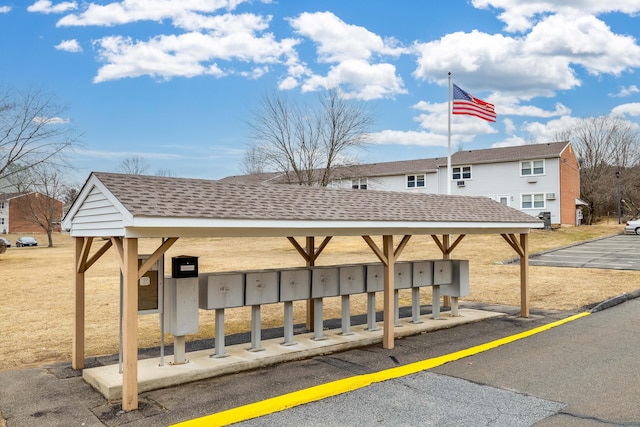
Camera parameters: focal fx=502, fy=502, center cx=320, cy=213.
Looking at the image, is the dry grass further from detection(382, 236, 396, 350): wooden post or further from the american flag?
the american flag

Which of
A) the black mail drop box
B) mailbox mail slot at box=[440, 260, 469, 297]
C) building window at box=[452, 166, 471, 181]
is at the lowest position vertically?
mailbox mail slot at box=[440, 260, 469, 297]

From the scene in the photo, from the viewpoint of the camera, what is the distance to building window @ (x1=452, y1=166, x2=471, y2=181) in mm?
40000

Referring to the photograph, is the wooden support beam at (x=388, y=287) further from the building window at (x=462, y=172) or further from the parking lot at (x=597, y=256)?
the building window at (x=462, y=172)

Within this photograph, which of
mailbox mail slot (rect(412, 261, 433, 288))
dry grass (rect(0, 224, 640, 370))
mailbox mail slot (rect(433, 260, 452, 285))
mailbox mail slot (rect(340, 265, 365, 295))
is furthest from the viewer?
mailbox mail slot (rect(433, 260, 452, 285))

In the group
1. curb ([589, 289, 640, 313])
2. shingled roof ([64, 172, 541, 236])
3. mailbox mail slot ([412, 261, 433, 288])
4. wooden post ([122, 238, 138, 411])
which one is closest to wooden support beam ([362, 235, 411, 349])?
shingled roof ([64, 172, 541, 236])

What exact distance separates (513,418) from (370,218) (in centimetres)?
363

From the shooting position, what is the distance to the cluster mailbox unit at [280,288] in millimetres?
7027

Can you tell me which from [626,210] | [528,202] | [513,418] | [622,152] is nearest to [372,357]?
[513,418]

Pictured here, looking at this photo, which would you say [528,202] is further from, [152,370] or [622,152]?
[152,370]

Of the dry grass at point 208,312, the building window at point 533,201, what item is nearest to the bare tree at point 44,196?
the dry grass at point 208,312

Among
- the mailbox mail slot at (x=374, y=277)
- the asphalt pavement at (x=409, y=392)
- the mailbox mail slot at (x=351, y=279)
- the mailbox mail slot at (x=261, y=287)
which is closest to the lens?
the asphalt pavement at (x=409, y=392)

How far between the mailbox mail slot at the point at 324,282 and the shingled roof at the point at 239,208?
1043 mm

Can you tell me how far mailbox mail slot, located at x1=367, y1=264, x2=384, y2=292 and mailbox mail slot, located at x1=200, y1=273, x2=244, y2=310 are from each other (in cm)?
273

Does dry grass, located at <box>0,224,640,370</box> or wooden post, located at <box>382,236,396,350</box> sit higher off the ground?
wooden post, located at <box>382,236,396,350</box>
